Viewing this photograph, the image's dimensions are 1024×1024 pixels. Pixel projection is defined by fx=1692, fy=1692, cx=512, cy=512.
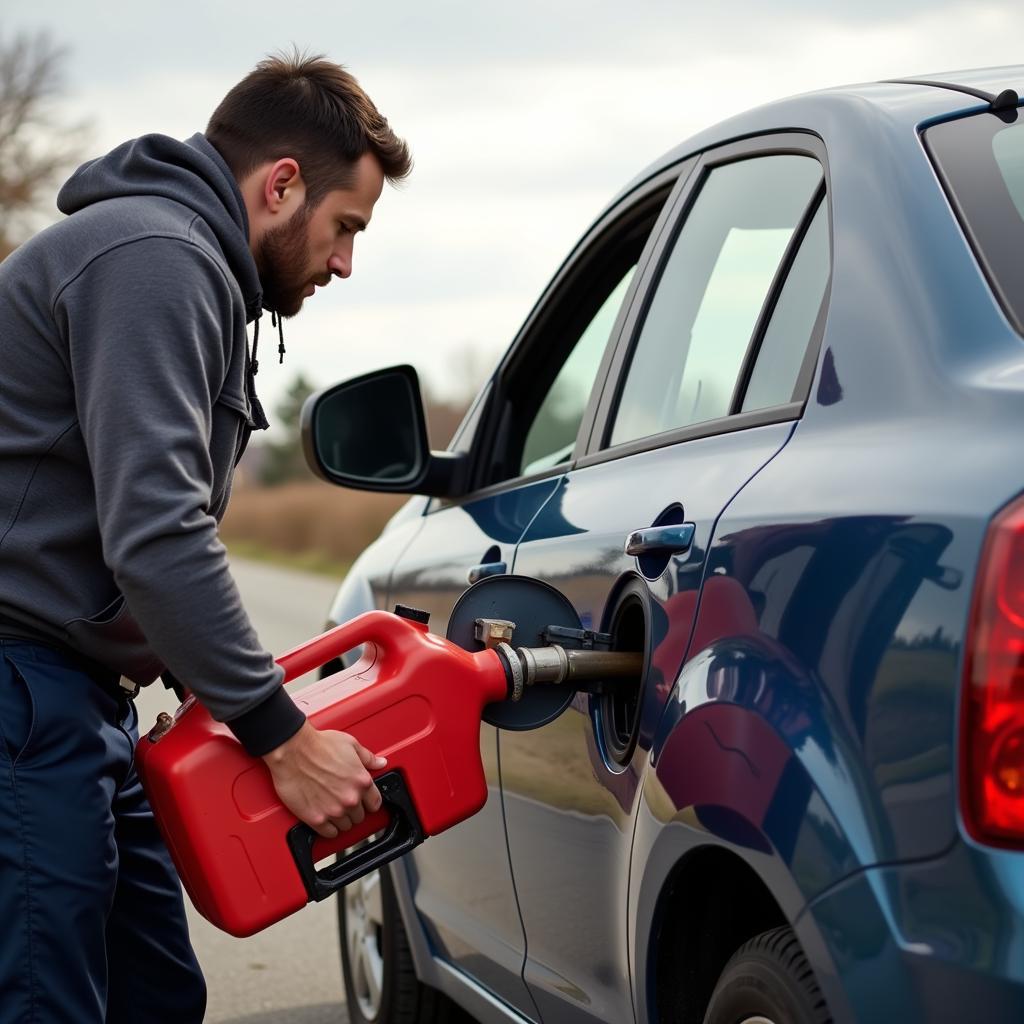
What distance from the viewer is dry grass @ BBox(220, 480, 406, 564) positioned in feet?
108

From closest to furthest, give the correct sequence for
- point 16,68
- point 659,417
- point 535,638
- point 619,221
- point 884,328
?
point 884,328
point 535,638
point 659,417
point 619,221
point 16,68

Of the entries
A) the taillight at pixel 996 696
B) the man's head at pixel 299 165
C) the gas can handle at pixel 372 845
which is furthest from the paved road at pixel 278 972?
the taillight at pixel 996 696

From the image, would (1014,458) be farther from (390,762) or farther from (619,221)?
(619,221)

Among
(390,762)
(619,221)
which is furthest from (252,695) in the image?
(619,221)

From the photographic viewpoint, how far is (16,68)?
4634 centimetres

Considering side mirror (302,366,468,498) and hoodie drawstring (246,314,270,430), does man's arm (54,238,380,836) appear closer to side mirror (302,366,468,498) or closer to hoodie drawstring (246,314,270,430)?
hoodie drawstring (246,314,270,430)

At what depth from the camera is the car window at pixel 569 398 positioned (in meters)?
3.51

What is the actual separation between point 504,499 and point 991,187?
1.52m

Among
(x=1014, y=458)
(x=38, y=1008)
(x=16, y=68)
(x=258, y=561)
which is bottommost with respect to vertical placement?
(x=258, y=561)

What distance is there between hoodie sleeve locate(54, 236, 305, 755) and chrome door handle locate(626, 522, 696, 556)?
53 centimetres

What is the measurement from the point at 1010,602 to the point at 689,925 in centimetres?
83

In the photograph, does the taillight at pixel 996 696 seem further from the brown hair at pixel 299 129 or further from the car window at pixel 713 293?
the brown hair at pixel 299 129

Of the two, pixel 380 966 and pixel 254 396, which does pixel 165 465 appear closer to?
pixel 254 396

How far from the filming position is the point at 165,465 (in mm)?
2273
